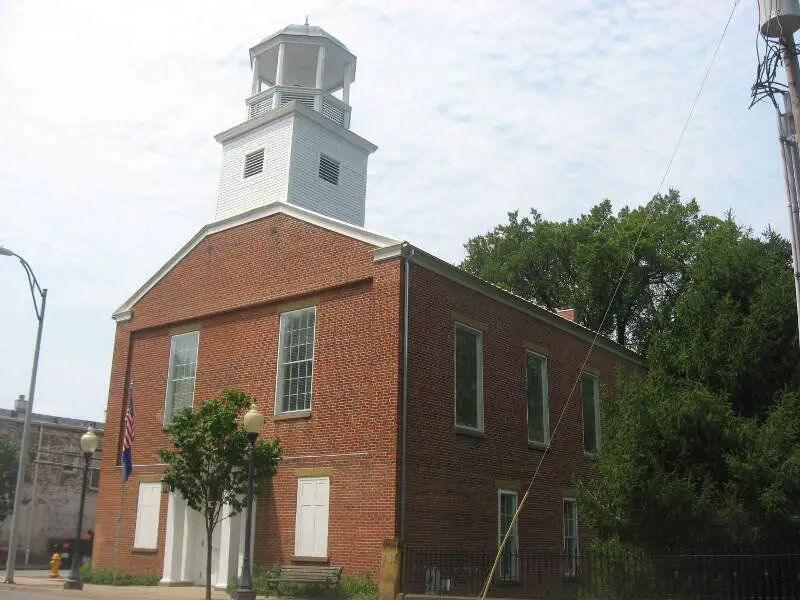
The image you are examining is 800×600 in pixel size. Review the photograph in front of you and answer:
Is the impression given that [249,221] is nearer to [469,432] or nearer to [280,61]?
[280,61]

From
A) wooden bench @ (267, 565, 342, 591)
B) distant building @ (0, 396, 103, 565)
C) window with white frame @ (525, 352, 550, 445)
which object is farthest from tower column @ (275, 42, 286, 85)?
distant building @ (0, 396, 103, 565)

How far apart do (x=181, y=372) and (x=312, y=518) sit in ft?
23.4

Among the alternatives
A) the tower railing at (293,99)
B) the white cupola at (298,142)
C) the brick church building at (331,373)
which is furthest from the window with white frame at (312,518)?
the tower railing at (293,99)

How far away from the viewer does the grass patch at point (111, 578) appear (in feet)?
72.4

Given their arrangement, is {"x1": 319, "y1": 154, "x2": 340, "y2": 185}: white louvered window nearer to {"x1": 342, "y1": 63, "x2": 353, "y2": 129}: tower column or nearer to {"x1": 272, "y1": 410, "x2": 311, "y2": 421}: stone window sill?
{"x1": 342, "y1": 63, "x2": 353, "y2": 129}: tower column

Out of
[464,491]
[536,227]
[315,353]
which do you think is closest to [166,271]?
[315,353]

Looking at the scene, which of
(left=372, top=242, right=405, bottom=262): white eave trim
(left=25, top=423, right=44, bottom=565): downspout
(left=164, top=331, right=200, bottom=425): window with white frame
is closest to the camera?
(left=372, top=242, right=405, bottom=262): white eave trim

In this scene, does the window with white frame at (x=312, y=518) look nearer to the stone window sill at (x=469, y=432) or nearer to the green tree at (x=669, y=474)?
the stone window sill at (x=469, y=432)

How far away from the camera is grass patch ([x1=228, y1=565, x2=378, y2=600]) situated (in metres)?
17.4

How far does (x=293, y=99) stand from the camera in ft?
89.6

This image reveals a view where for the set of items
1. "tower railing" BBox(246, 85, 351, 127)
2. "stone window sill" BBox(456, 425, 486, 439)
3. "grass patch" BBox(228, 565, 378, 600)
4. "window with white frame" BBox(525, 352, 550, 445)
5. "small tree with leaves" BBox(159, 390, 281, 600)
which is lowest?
"grass patch" BBox(228, 565, 378, 600)

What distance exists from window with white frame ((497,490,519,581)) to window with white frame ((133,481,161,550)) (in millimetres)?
9202

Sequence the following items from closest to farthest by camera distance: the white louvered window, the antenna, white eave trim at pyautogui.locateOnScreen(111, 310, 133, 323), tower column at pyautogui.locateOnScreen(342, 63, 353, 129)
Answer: the antenna < white eave trim at pyautogui.locateOnScreen(111, 310, 133, 323) < the white louvered window < tower column at pyautogui.locateOnScreen(342, 63, 353, 129)

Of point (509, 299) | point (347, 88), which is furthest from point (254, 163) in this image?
point (509, 299)
